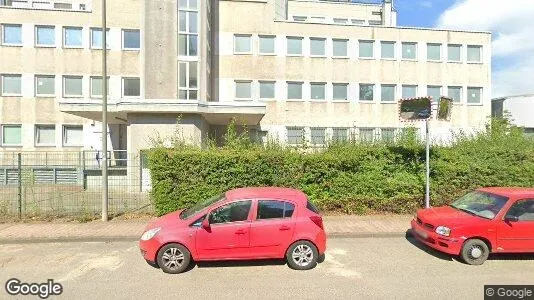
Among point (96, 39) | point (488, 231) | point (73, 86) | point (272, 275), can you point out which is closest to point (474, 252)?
point (488, 231)

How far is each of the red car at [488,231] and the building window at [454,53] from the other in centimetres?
2408

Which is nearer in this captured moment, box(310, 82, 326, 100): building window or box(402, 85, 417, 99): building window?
box(310, 82, 326, 100): building window

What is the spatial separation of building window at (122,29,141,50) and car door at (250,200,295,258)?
21510 millimetres

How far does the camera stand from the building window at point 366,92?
26.3m

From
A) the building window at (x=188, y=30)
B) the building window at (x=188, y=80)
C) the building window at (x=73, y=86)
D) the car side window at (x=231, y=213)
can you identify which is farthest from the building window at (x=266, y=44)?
the car side window at (x=231, y=213)

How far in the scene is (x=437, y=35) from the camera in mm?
27109

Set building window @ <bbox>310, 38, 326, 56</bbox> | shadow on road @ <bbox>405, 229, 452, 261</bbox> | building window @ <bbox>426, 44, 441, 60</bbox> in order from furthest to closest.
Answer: building window @ <bbox>426, 44, 441, 60</bbox>, building window @ <bbox>310, 38, 326, 56</bbox>, shadow on road @ <bbox>405, 229, 452, 261</bbox>

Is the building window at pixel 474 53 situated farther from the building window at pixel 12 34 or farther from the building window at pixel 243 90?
the building window at pixel 12 34

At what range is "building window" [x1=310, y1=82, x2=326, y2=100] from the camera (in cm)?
2575

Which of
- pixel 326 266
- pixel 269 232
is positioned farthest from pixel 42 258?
pixel 326 266

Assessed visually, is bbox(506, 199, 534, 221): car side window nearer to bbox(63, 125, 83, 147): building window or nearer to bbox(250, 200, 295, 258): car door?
bbox(250, 200, 295, 258): car door

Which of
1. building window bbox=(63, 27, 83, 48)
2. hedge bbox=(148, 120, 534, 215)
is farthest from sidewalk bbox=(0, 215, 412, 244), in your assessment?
building window bbox=(63, 27, 83, 48)

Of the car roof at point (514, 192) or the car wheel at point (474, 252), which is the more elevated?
the car roof at point (514, 192)

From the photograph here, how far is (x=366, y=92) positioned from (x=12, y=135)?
84.4 feet
